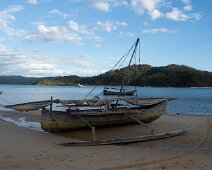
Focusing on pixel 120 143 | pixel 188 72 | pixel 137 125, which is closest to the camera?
pixel 120 143

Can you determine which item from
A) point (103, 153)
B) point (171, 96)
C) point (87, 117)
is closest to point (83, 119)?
point (87, 117)

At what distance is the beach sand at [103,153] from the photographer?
34.2 ft

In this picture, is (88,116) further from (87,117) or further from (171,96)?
(171,96)

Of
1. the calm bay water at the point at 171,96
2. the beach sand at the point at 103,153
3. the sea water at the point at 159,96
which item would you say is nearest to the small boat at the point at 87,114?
the beach sand at the point at 103,153

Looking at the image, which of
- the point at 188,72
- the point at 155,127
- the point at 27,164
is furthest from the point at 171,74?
the point at 27,164

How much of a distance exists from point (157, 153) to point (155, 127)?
26.5 ft

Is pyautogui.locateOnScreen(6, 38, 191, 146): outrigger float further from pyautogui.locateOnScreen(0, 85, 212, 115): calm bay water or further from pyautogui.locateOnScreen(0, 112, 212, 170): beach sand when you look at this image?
pyautogui.locateOnScreen(0, 85, 212, 115): calm bay water

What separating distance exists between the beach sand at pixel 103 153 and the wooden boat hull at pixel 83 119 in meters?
0.43

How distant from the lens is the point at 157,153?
519 inches

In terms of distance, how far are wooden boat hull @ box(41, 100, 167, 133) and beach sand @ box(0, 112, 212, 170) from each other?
1.42 ft

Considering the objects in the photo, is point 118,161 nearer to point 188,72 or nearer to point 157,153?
point 157,153

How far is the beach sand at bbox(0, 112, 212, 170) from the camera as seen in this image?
34.2 feet

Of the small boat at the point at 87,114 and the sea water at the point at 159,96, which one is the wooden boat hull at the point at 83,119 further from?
the sea water at the point at 159,96

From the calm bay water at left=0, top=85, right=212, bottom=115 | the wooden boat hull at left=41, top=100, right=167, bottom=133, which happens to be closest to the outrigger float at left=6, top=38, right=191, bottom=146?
the wooden boat hull at left=41, top=100, right=167, bottom=133
